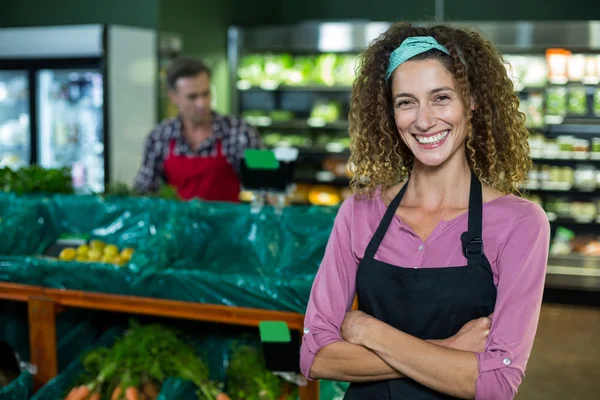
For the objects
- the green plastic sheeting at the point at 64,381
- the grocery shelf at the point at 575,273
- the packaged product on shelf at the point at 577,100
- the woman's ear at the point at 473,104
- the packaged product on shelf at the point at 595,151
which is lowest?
the grocery shelf at the point at 575,273

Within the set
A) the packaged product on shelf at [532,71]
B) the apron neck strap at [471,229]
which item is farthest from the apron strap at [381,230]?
the packaged product on shelf at [532,71]

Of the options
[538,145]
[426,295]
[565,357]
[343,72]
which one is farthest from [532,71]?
[426,295]

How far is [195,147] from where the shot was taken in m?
4.13

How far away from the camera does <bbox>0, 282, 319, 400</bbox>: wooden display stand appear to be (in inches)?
97.5

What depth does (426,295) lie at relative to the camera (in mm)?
1592

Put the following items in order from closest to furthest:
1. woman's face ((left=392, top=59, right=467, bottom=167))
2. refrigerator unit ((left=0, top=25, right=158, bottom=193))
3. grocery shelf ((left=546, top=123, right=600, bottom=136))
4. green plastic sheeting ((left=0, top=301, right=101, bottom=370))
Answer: woman's face ((left=392, top=59, right=467, bottom=167)) < green plastic sheeting ((left=0, top=301, right=101, bottom=370)) < refrigerator unit ((left=0, top=25, right=158, bottom=193)) < grocery shelf ((left=546, top=123, right=600, bottom=136))

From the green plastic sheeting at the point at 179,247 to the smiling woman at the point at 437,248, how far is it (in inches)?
30.4

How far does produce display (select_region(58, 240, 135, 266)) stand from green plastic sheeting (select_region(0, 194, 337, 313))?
0.13m

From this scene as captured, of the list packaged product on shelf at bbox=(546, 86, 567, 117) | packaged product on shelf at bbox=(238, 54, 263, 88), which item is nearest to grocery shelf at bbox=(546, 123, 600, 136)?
packaged product on shelf at bbox=(546, 86, 567, 117)

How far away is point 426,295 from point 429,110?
16.4 inches

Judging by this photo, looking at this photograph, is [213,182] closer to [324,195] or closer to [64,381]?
[64,381]

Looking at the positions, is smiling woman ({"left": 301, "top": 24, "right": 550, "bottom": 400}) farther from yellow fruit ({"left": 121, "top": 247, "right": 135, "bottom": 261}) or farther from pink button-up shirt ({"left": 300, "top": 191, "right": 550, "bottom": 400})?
yellow fruit ({"left": 121, "top": 247, "right": 135, "bottom": 261})

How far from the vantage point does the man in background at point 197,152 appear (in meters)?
4.08

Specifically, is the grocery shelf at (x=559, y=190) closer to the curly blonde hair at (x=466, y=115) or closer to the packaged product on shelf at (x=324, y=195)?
the packaged product on shelf at (x=324, y=195)
